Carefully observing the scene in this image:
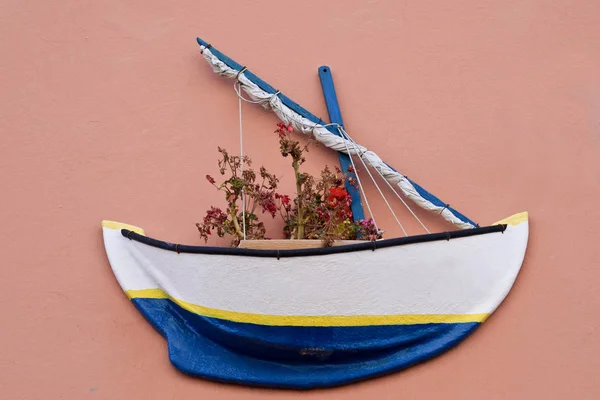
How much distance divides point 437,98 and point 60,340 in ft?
5.19

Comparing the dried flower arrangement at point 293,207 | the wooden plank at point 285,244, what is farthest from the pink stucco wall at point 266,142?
the wooden plank at point 285,244

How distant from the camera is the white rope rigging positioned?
161 inches

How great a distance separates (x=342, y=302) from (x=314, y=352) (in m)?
0.19

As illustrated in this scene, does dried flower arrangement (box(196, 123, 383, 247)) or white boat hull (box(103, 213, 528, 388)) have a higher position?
→ dried flower arrangement (box(196, 123, 383, 247))

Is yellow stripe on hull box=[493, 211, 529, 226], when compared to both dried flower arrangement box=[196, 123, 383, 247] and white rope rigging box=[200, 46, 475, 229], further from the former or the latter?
dried flower arrangement box=[196, 123, 383, 247]

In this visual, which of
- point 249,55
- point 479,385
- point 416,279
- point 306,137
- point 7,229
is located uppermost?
point 249,55

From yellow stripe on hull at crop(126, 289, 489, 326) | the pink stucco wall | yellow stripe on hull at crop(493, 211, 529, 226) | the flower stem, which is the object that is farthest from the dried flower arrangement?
yellow stripe on hull at crop(493, 211, 529, 226)

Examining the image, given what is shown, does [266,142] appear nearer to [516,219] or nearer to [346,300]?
[346,300]

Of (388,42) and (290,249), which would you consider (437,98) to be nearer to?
(388,42)

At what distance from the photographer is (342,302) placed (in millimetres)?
3836

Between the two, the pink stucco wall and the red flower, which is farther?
the red flower

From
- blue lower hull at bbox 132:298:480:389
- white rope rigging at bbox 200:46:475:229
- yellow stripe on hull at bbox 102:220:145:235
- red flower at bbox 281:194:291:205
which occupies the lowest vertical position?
blue lower hull at bbox 132:298:480:389

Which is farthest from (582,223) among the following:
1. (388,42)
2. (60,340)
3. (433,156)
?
(60,340)

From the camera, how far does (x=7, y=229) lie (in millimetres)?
4230
